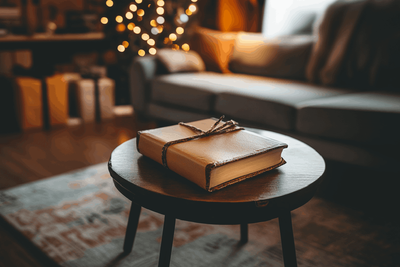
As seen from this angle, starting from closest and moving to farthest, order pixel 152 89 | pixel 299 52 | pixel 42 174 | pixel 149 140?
pixel 149 140 < pixel 42 174 < pixel 299 52 < pixel 152 89

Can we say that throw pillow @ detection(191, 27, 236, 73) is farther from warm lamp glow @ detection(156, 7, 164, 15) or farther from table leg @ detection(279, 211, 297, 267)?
table leg @ detection(279, 211, 297, 267)

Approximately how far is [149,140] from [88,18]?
2.57 meters

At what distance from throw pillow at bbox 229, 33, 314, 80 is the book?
Answer: 155 cm

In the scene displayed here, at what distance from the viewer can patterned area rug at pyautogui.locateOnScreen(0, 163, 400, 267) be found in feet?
3.61

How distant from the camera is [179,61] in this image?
101 inches

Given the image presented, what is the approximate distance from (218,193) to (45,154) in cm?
167

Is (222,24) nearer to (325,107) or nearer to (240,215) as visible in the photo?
(325,107)

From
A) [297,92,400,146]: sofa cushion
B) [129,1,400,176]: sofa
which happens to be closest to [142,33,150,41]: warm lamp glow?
[129,1,400,176]: sofa

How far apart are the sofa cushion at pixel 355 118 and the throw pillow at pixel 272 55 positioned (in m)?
0.56

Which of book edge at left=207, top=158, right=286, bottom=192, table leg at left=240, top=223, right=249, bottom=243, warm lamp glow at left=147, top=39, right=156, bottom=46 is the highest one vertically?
warm lamp glow at left=147, top=39, right=156, bottom=46

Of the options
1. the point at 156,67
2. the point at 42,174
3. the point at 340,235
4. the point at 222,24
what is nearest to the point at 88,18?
the point at 156,67

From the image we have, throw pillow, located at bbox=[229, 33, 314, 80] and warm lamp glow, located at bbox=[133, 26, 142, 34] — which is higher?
warm lamp glow, located at bbox=[133, 26, 142, 34]

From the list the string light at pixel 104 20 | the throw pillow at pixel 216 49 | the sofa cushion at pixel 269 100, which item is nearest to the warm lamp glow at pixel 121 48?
the string light at pixel 104 20

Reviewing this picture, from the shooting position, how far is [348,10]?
6.72 ft
